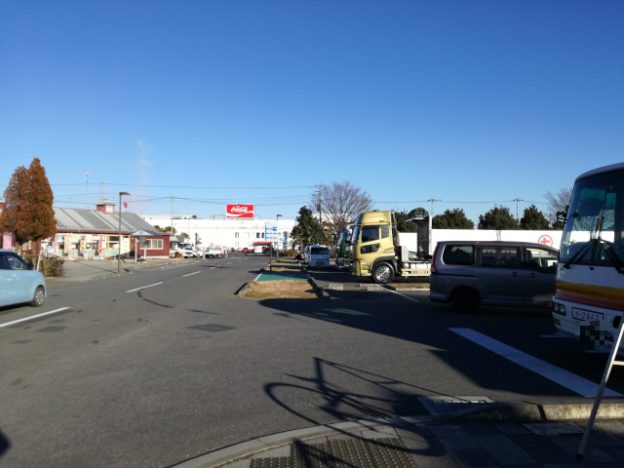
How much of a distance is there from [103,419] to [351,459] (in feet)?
8.73

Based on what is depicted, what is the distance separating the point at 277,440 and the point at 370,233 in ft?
64.0

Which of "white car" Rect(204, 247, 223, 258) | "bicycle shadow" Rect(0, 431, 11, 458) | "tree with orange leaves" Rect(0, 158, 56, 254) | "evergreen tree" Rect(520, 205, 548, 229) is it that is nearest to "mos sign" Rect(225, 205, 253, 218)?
"white car" Rect(204, 247, 223, 258)

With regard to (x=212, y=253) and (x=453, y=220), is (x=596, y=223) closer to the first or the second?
(x=453, y=220)

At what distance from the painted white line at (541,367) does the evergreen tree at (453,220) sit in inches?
2155

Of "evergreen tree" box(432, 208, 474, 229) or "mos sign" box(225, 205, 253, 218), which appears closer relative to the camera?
"evergreen tree" box(432, 208, 474, 229)

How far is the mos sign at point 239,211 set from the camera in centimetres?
8919

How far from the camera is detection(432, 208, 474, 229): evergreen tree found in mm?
64125

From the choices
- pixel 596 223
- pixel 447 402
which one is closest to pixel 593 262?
pixel 596 223

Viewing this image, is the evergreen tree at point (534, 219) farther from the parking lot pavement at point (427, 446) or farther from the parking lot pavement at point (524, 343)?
the parking lot pavement at point (427, 446)

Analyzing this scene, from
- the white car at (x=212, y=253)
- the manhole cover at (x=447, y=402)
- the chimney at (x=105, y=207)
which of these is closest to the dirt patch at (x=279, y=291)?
the manhole cover at (x=447, y=402)

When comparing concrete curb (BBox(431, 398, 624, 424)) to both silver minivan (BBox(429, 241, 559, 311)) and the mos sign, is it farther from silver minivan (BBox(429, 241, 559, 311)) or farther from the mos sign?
the mos sign

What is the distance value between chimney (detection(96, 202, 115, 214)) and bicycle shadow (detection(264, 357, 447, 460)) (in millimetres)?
62862

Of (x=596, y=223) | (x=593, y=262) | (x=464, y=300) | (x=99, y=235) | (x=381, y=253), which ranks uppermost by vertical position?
(x=99, y=235)

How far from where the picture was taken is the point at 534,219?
5944 centimetres
